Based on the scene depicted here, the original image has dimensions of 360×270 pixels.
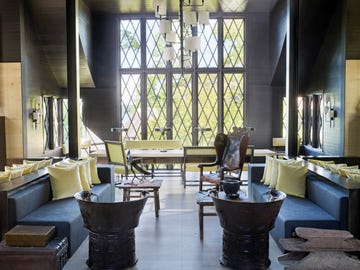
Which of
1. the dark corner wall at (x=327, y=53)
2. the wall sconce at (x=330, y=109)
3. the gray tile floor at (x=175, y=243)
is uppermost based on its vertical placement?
the dark corner wall at (x=327, y=53)

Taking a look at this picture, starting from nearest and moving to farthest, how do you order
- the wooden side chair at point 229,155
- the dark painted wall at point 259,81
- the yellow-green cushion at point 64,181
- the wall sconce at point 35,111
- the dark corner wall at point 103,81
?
the yellow-green cushion at point 64,181, the wooden side chair at point 229,155, the wall sconce at point 35,111, the dark painted wall at point 259,81, the dark corner wall at point 103,81

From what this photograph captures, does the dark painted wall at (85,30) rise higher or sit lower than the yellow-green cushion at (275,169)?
higher

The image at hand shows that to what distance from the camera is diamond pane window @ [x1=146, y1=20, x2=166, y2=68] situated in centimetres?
919

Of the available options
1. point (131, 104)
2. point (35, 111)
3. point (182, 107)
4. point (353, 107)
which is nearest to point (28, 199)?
point (35, 111)

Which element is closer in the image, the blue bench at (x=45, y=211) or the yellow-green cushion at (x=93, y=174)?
the blue bench at (x=45, y=211)

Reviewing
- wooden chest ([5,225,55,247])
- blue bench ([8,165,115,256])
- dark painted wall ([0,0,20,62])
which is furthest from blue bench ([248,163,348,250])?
dark painted wall ([0,0,20,62])

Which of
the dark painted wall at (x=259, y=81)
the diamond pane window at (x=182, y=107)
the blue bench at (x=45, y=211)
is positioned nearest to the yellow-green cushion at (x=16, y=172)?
the blue bench at (x=45, y=211)

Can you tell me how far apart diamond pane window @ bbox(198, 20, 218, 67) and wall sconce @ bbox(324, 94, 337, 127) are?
10.5ft

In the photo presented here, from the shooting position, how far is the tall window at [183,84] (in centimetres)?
916

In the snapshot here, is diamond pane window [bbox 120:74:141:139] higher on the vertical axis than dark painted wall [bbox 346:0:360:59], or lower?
lower

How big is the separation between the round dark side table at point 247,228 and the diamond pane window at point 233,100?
6.28m

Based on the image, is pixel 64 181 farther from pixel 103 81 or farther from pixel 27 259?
pixel 103 81

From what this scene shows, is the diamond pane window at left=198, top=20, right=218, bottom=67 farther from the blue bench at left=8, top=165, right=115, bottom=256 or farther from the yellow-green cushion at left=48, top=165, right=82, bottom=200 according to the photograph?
the blue bench at left=8, top=165, right=115, bottom=256

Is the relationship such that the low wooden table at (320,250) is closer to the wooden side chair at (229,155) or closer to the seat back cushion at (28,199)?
the seat back cushion at (28,199)
